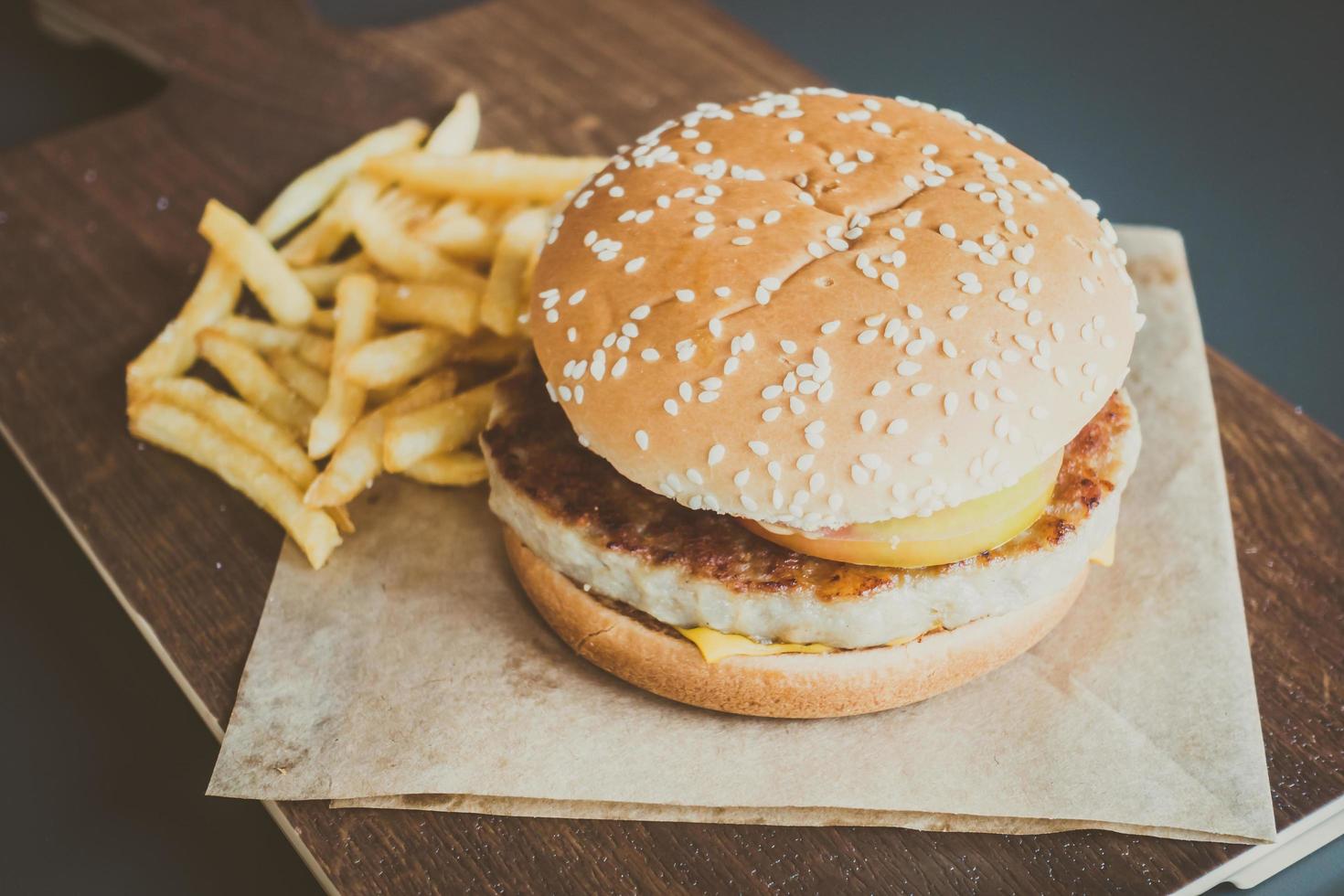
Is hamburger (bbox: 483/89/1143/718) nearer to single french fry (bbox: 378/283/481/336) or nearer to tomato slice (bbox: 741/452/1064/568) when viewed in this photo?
tomato slice (bbox: 741/452/1064/568)

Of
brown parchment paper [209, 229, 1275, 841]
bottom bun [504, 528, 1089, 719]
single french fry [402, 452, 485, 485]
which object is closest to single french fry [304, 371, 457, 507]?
single french fry [402, 452, 485, 485]

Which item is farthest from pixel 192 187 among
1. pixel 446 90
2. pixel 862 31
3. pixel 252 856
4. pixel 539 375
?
pixel 862 31

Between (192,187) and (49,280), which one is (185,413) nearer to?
(49,280)

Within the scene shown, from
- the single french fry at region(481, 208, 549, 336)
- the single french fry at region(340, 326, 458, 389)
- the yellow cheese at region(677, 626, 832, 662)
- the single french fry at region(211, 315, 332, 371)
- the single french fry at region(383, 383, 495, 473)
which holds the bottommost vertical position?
the single french fry at region(211, 315, 332, 371)

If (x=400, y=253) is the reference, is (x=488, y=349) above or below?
below

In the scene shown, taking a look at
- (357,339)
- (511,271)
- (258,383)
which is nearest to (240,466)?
(258,383)

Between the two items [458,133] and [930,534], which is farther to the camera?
[458,133]

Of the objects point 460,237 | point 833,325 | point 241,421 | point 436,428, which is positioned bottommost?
point 241,421

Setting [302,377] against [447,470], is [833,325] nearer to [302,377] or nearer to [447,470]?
[447,470]
